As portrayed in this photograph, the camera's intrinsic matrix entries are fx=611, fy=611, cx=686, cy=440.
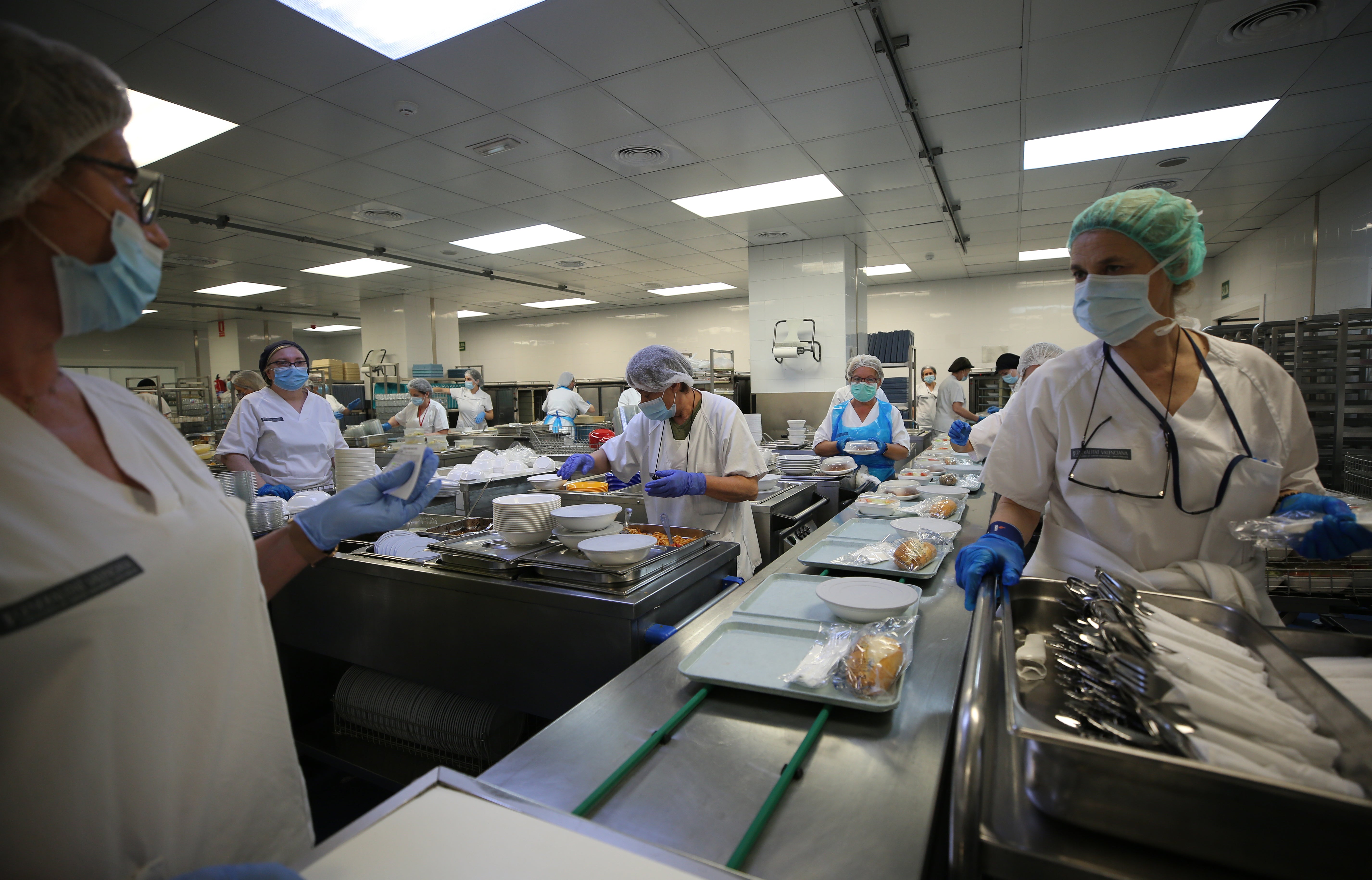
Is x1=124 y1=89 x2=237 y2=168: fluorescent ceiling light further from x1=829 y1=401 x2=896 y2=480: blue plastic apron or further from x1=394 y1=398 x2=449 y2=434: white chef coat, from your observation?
x1=829 y1=401 x2=896 y2=480: blue plastic apron

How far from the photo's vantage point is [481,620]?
69.0 inches

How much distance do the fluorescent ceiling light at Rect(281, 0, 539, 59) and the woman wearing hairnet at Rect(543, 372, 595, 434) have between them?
4.64m

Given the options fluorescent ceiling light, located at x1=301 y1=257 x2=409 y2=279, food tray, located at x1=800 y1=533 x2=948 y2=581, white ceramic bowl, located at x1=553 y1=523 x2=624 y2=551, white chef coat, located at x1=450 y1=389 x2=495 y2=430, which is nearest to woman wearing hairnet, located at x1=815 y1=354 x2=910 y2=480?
food tray, located at x1=800 y1=533 x2=948 y2=581

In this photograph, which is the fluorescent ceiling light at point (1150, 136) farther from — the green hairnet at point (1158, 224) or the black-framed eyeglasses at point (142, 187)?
the black-framed eyeglasses at point (142, 187)

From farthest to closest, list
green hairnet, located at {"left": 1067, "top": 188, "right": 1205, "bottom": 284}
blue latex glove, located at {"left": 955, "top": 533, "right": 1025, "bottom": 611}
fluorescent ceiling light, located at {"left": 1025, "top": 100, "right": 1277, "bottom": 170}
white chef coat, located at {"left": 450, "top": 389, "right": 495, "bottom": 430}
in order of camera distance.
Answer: white chef coat, located at {"left": 450, "top": 389, "right": 495, "bottom": 430} < fluorescent ceiling light, located at {"left": 1025, "top": 100, "right": 1277, "bottom": 170} < green hairnet, located at {"left": 1067, "top": 188, "right": 1205, "bottom": 284} < blue latex glove, located at {"left": 955, "top": 533, "right": 1025, "bottom": 611}

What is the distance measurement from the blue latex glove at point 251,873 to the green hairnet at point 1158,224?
176 centimetres

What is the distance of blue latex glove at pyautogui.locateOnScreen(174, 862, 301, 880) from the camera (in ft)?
2.02

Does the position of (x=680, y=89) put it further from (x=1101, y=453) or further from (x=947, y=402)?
(x=947, y=402)

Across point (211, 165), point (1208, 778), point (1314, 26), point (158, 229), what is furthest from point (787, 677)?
point (211, 165)

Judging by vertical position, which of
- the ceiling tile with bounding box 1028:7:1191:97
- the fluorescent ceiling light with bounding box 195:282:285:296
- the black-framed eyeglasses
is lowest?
the black-framed eyeglasses

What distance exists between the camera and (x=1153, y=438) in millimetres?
1340

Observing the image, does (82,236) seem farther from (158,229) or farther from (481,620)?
(481,620)

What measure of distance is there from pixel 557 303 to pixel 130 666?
11626 mm

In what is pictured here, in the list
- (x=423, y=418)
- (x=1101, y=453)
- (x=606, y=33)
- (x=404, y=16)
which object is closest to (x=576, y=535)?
(x=1101, y=453)
